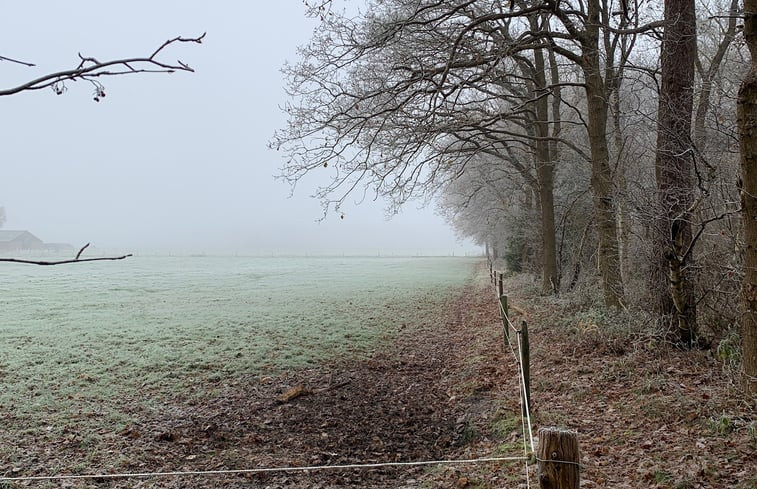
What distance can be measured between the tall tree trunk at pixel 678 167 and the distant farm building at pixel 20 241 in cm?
9515

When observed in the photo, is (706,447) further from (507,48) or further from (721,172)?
(507,48)

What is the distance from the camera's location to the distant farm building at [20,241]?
267 feet

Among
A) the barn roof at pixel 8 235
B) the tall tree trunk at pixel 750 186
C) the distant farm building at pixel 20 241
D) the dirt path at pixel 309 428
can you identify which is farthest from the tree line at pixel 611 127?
the barn roof at pixel 8 235

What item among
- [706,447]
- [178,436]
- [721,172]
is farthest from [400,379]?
[721,172]

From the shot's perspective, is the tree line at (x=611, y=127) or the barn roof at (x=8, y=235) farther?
the barn roof at (x=8, y=235)

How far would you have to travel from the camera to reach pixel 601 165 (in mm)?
11148

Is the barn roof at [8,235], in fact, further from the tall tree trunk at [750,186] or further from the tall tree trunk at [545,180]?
the tall tree trunk at [750,186]

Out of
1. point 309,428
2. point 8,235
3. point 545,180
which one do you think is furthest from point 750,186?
point 8,235

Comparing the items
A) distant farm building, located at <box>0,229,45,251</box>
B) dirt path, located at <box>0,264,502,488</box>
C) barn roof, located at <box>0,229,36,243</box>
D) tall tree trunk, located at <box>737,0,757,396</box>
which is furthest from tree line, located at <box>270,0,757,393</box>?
barn roof, located at <box>0,229,36,243</box>

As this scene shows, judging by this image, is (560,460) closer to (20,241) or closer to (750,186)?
(750,186)

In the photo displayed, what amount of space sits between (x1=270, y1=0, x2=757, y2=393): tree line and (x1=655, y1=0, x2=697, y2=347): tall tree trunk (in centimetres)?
2

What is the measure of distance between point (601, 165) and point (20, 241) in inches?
3857

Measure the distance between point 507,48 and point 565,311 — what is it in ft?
23.6

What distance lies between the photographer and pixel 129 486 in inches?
230
